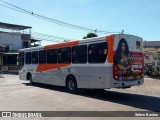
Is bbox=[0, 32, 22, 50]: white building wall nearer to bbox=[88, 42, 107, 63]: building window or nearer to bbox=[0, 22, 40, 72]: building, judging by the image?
bbox=[0, 22, 40, 72]: building

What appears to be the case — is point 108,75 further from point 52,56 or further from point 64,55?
point 52,56

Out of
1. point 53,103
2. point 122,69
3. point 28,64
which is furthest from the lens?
point 28,64

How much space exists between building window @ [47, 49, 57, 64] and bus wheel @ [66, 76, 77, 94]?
1952 millimetres

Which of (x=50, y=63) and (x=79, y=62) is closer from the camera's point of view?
(x=79, y=62)

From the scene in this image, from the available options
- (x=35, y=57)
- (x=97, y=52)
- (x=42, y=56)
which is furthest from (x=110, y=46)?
(x=35, y=57)

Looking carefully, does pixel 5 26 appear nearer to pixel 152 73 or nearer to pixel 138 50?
pixel 152 73

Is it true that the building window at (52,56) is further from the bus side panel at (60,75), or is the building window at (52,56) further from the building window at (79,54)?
the building window at (79,54)

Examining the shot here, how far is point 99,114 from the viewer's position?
985 centimetres

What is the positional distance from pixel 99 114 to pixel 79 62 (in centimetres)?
616

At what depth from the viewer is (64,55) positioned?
17.2 m

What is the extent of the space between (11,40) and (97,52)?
47.1m

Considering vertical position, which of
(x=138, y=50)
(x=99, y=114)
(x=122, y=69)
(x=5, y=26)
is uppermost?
(x=5, y=26)

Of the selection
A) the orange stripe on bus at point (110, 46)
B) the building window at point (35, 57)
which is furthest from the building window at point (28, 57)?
the orange stripe on bus at point (110, 46)

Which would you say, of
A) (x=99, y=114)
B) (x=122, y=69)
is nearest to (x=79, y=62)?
(x=122, y=69)
